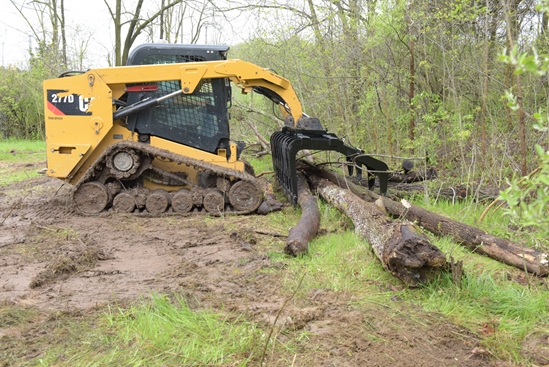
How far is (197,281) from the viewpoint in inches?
165

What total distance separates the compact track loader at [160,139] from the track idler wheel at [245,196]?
0.05 feet

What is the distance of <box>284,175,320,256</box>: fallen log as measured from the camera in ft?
15.9

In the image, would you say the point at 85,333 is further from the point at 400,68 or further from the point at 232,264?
the point at 400,68

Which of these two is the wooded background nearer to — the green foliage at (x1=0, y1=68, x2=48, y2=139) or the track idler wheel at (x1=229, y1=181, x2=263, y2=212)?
the track idler wheel at (x1=229, y1=181, x2=263, y2=212)

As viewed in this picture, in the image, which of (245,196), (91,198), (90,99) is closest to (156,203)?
(91,198)

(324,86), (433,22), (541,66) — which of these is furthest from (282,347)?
(324,86)

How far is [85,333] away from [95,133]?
176 inches

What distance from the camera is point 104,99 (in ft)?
23.2

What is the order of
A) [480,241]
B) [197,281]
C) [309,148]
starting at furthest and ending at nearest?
[309,148], [480,241], [197,281]

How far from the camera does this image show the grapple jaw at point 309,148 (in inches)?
266

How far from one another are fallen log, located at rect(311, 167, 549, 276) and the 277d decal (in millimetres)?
4392

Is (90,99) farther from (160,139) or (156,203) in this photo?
(156,203)

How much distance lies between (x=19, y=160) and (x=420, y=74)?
36.1ft

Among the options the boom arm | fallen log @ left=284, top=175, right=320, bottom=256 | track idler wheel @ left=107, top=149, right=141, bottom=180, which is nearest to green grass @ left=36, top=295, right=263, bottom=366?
fallen log @ left=284, top=175, right=320, bottom=256
